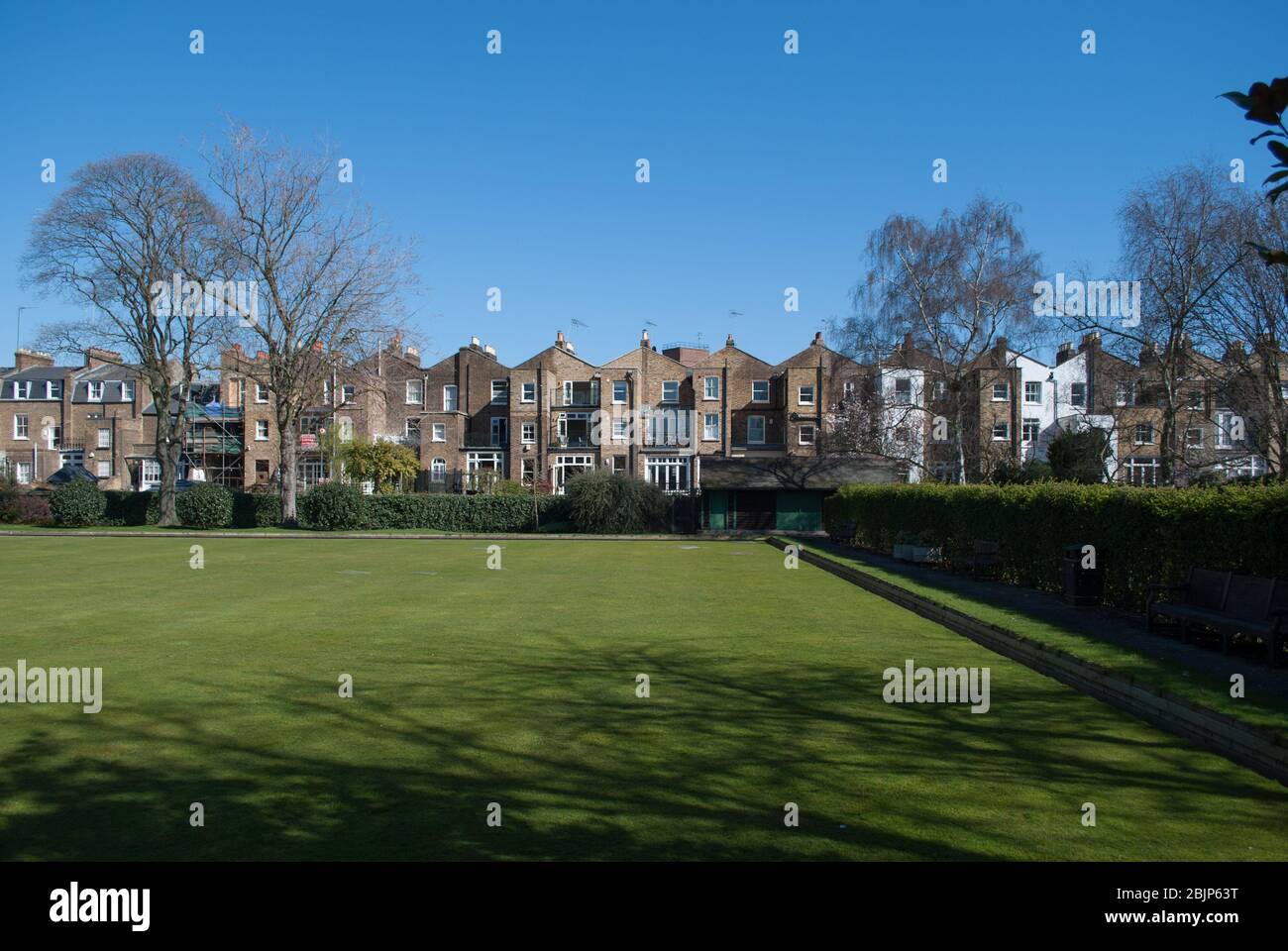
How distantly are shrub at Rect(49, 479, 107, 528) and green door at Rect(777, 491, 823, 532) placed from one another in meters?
36.4

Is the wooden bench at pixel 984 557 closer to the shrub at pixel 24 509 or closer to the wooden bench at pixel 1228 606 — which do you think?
the wooden bench at pixel 1228 606

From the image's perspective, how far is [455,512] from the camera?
50312mm

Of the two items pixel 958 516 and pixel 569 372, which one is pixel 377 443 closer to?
pixel 569 372

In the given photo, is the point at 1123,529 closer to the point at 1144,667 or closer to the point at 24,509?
the point at 1144,667

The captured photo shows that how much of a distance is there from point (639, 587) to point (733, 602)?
3186mm

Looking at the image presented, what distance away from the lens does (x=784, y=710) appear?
8.89 meters

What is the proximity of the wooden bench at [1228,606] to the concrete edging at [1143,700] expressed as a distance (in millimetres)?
1886

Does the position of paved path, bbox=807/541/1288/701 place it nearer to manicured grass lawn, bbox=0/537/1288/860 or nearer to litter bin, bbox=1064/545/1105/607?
litter bin, bbox=1064/545/1105/607

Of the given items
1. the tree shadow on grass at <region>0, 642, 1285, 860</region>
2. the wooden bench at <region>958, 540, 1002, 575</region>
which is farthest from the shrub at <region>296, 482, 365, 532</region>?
the tree shadow on grass at <region>0, 642, 1285, 860</region>

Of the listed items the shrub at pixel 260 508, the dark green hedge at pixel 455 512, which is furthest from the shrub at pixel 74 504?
the dark green hedge at pixel 455 512

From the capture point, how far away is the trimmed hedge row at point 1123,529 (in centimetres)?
1207

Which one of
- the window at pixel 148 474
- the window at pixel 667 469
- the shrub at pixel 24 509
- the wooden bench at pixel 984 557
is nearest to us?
the wooden bench at pixel 984 557

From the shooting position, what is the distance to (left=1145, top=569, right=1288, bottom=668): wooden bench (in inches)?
404
